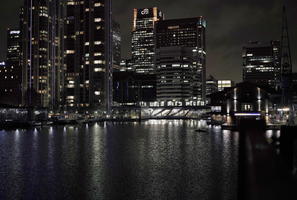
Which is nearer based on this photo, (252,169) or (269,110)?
(252,169)

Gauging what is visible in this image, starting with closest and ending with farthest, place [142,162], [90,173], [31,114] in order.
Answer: [90,173], [142,162], [31,114]

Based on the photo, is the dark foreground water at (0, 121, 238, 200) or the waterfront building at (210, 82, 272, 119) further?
the waterfront building at (210, 82, 272, 119)

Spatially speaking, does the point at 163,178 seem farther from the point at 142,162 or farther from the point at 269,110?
the point at 269,110

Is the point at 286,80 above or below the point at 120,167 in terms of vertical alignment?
above

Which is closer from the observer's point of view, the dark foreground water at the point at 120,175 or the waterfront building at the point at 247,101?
the dark foreground water at the point at 120,175

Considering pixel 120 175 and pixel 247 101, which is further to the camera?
pixel 247 101

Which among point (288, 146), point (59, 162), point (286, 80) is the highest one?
point (286, 80)

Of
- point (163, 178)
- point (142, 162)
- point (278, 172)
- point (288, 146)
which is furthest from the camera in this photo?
point (142, 162)

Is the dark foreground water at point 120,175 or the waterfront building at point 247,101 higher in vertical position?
the waterfront building at point 247,101

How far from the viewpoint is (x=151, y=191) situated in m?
28.6

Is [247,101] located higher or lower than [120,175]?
higher

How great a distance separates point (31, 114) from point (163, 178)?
156m

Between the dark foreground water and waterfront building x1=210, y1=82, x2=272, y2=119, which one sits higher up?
waterfront building x1=210, y1=82, x2=272, y2=119

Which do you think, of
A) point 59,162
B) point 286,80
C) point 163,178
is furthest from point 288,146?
point 286,80
